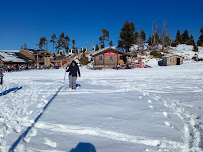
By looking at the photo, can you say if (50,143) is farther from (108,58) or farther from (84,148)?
(108,58)

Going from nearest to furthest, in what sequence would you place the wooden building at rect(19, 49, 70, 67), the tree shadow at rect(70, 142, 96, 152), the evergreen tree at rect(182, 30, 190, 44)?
the tree shadow at rect(70, 142, 96, 152)
the wooden building at rect(19, 49, 70, 67)
the evergreen tree at rect(182, 30, 190, 44)

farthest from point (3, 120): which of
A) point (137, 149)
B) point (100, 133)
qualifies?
point (137, 149)

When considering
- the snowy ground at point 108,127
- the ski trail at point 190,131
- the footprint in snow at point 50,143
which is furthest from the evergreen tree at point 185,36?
the footprint in snow at point 50,143

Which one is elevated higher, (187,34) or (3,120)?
(187,34)

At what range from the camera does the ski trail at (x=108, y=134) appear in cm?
260

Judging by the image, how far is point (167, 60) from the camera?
36.0 meters

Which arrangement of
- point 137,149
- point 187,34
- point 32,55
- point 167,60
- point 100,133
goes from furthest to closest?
point 187,34 < point 32,55 < point 167,60 < point 100,133 < point 137,149

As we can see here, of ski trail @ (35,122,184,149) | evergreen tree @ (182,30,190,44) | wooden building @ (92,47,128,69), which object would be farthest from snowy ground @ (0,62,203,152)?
evergreen tree @ (182,30,190,44)

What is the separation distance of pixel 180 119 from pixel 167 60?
3577 centimetres

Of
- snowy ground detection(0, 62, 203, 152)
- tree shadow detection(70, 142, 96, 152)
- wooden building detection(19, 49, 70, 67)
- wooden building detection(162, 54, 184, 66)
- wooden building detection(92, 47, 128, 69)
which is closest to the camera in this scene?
tree shadow detection(70, 142, 96, 152)

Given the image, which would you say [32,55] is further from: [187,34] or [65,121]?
[187,34]

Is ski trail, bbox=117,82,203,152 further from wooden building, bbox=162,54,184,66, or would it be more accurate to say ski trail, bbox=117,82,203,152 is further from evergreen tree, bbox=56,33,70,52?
evergreen tree, bbox=56,33,70,52

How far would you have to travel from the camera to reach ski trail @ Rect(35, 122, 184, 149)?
2596 millimetres

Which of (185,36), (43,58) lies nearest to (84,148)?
(43,58)
